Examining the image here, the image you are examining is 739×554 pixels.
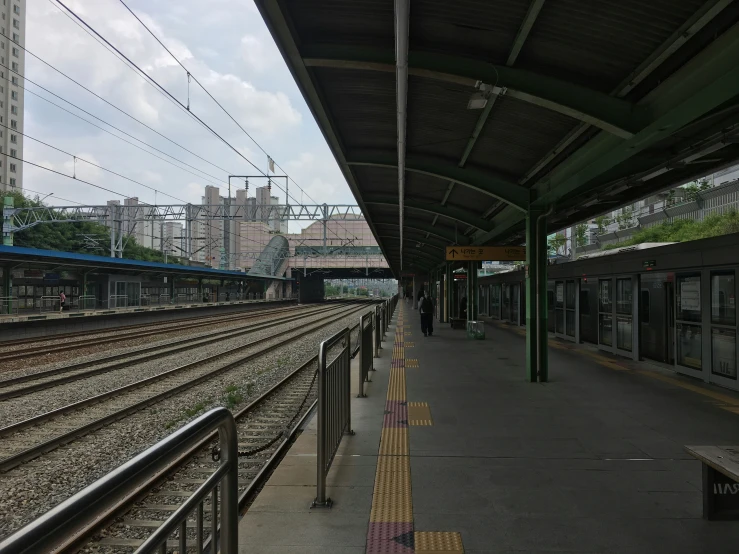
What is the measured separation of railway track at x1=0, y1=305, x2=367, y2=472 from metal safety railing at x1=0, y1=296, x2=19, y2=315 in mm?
15905

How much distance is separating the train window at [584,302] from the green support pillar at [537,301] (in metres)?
4.78

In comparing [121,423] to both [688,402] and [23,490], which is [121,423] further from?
[688,402]

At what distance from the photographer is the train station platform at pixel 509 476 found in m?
3.16

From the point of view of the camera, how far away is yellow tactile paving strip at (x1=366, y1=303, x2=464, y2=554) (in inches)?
120

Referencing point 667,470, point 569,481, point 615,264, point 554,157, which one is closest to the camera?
point 569,481

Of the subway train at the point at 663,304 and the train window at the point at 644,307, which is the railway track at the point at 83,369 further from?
the train window at the point at 644,307

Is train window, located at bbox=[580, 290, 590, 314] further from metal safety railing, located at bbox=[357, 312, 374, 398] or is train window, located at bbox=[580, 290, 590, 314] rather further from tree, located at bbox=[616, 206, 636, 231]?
tree, located at bbox=[616, 206, 636, 231]

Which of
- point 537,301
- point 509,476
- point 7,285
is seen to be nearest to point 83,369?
point 537,301

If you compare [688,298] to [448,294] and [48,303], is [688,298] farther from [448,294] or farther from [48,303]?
[48,303]

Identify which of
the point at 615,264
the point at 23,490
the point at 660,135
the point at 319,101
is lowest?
the point at 23,490

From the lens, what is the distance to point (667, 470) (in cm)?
433

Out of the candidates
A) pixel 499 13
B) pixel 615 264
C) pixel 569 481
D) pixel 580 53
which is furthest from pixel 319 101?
pixel 615 264

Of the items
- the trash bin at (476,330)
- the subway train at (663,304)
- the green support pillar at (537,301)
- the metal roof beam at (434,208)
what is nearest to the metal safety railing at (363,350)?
the green support pillar at (537,301)

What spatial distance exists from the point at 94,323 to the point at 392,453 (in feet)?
76.1
